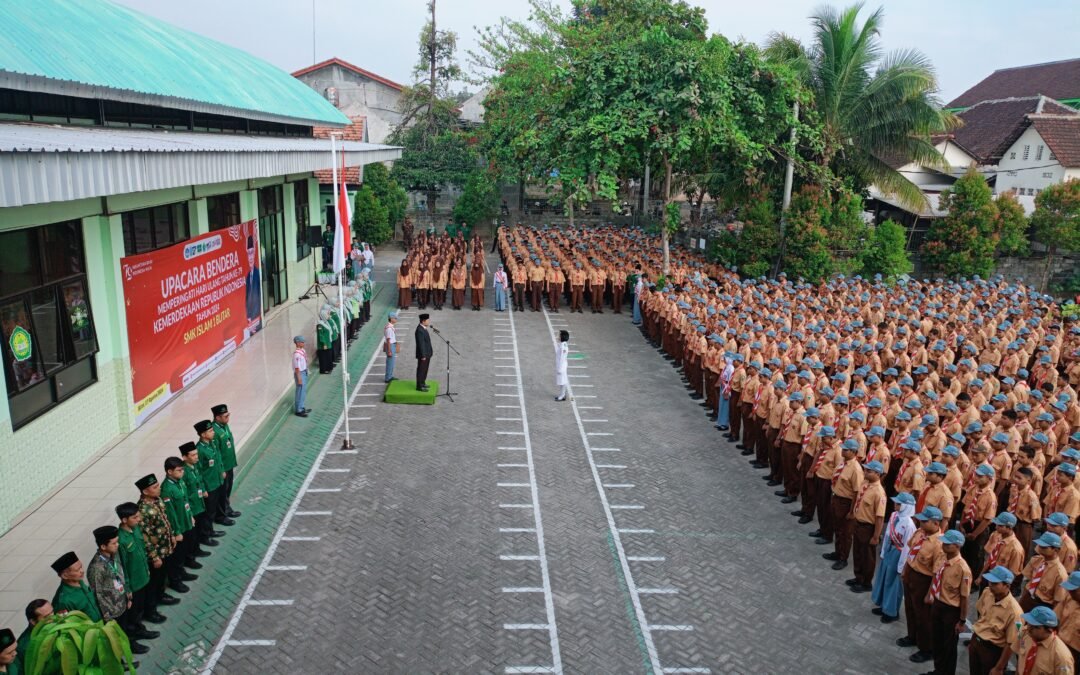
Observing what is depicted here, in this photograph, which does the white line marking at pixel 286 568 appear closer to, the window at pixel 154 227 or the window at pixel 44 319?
the window at pixel 44 319

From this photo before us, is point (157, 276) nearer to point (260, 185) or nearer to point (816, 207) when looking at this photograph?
point (260, 185)

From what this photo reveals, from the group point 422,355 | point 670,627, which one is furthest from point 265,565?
point 422,355

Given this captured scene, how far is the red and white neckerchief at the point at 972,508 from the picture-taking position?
8.45m

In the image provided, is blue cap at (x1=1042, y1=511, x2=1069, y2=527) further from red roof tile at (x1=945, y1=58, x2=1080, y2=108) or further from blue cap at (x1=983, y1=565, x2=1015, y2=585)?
red roof tile at (x1=945, y1=58, x2=1080, y2=108)

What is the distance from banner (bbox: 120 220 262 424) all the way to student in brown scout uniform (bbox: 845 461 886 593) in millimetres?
9748

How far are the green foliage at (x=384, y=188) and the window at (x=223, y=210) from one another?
14893 millimetres

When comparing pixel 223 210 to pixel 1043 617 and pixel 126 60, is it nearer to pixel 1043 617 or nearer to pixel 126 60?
pixel 126 60

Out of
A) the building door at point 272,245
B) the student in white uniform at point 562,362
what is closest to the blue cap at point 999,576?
the student in white uniform at point 562,362

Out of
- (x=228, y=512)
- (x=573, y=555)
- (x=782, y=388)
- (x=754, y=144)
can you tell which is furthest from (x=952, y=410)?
(x=754, y=144)

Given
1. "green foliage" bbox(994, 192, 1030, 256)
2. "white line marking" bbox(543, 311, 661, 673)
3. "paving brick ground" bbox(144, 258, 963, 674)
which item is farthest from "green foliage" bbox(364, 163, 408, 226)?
"green foliage" bbox(994, 192, 1030, 256)

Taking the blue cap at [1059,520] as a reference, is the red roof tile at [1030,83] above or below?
above

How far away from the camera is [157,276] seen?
12367 mm

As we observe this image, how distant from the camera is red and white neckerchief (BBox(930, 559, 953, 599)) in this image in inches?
275

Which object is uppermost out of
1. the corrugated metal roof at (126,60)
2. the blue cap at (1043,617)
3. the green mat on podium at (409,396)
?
the corrugated metal roof at (126,60)
